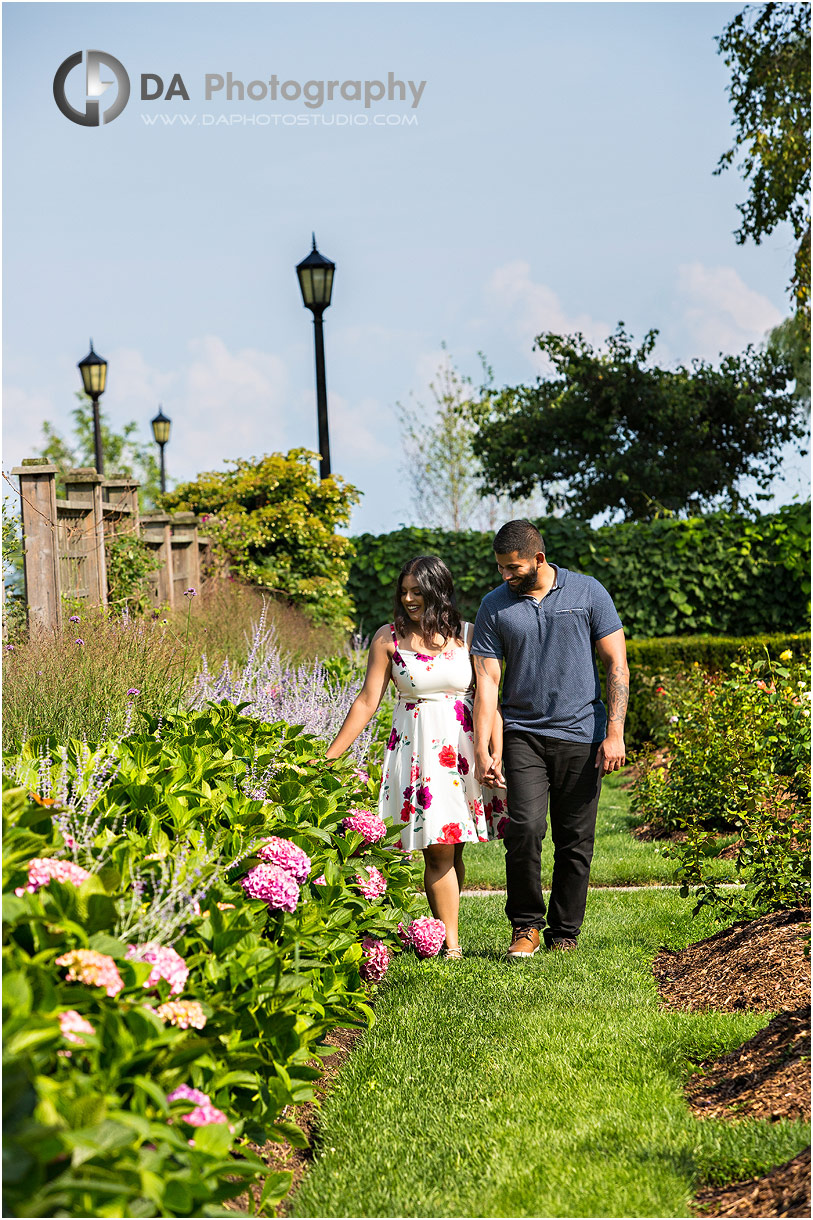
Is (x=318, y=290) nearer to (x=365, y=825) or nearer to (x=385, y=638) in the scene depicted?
(x=385, y=638)

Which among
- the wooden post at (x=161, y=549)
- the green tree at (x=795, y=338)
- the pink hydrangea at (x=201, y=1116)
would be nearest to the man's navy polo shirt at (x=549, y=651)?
the pink hydrangea at (x=201, y=1116)

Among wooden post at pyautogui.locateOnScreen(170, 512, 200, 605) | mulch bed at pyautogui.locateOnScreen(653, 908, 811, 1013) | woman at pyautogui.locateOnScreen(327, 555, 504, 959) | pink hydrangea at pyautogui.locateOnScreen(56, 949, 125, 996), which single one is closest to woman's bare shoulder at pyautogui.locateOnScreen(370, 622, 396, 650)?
woman at pyautogui.locateOnScreen(327, 555, 504, 959)

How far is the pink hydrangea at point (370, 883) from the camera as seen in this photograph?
3809mm

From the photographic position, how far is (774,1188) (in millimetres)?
2473

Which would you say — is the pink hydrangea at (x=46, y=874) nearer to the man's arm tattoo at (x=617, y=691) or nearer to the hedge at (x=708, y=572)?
the man's arm tattoo at (x=617, y=691)

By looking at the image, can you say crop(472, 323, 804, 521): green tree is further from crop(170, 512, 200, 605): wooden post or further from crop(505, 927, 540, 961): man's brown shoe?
crop(505, 927, 540, 961): man's brown shoe

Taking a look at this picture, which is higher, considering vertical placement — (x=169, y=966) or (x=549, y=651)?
(x=549, y=651)

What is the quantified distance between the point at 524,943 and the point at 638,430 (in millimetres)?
21426

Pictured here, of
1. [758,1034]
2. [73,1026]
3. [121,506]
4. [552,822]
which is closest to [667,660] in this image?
[121,506]

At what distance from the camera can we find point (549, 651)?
4742mm

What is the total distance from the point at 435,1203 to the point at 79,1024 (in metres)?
1.16

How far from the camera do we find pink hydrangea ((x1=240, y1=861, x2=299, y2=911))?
294cm

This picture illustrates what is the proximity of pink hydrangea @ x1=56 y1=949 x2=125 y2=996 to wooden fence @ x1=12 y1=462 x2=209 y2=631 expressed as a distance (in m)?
5.04

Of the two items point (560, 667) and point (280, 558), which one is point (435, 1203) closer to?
point (560, 667)
